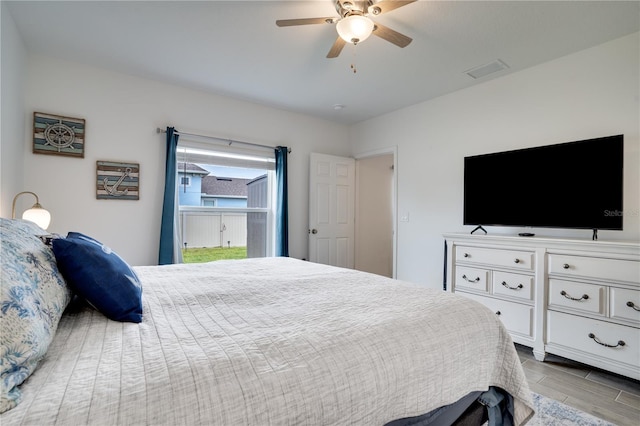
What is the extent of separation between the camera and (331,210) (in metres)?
4.64

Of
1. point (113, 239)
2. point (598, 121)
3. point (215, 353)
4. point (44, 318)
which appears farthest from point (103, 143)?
point (598, 121)

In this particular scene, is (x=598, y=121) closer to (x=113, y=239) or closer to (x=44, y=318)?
(x=44, y=318)

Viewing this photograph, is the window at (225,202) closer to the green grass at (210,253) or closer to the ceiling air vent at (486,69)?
the green grass at (210,253)

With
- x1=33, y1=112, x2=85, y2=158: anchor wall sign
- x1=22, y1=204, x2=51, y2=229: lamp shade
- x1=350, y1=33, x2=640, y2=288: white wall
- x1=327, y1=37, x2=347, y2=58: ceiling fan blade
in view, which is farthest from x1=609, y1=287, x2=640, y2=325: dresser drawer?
x1=33, y1=112, x2=85, y2=158: anchor wall sign

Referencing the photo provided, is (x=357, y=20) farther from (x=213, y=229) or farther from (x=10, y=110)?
(x=213, y=229)

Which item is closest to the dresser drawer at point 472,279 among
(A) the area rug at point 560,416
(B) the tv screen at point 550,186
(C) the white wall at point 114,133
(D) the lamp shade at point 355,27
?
(B) the tv screen at point 550,186

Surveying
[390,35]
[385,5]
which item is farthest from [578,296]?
[385,5]

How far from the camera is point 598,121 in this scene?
8.52 ft

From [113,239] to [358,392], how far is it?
3236 millimetres

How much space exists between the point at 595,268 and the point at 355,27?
2.43 metres

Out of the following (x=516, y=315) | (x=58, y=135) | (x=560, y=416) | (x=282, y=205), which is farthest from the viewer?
(x=282, y=205)

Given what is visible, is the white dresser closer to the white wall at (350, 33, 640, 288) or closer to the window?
the white wall at (350, 33, 640, 288)

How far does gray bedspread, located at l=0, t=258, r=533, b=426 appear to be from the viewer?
2.15ft

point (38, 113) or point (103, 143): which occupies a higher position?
point (38, 113)
